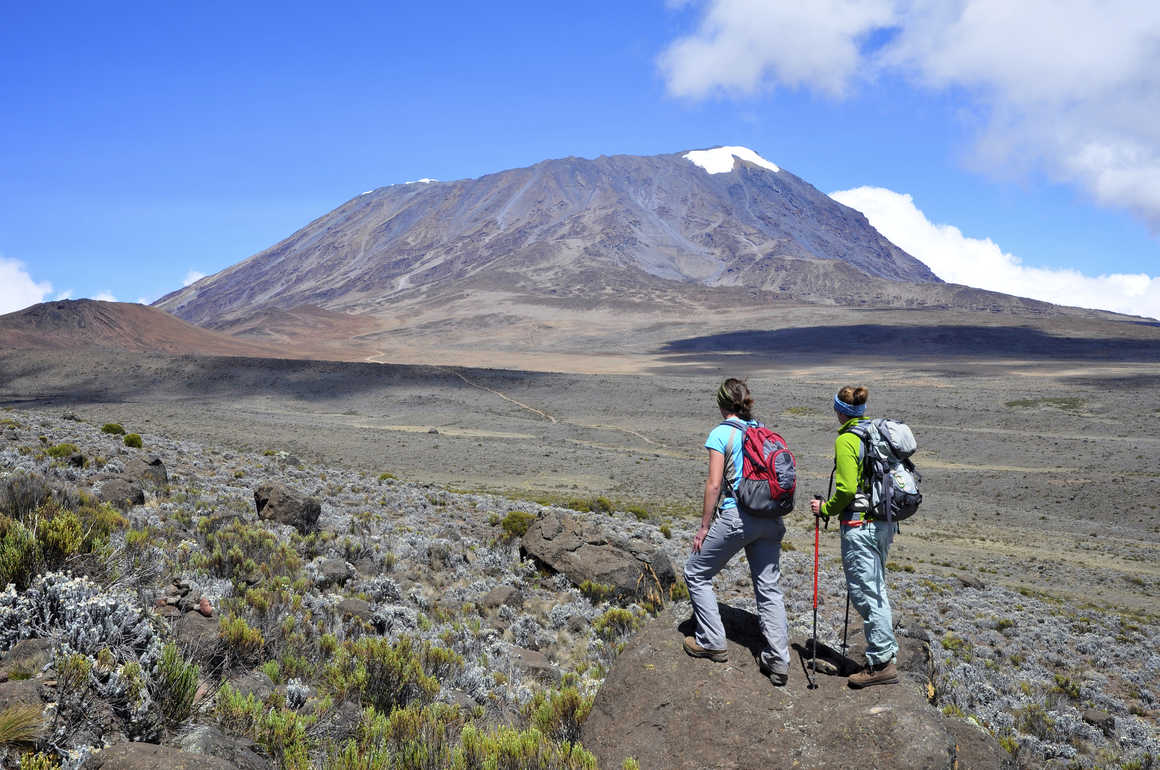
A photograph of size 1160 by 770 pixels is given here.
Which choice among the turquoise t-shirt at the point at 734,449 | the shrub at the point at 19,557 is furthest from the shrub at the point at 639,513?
the shrub at the point at 19,557

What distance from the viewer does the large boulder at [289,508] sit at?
28.3 ft

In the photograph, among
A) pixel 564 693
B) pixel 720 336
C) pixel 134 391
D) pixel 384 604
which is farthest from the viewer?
pixel 720 336

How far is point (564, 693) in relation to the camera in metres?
3.91

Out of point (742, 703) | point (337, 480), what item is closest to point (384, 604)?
point (742, 703)

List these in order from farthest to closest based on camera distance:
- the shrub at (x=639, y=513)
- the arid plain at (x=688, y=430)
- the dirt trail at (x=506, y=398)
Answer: the dirt trail at (x=506, y=398) → the arid plain at (x=688, y=430) → the shrub at (x=639, y=513)

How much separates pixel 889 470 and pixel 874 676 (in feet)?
3.61

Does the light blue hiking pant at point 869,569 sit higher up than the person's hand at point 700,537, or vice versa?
the person's hand at point 700,537

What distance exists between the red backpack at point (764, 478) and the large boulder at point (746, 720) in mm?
827

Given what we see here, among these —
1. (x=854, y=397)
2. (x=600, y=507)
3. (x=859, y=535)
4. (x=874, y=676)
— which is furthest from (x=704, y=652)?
(x=600, y=507)

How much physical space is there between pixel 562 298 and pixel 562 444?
4045 inches

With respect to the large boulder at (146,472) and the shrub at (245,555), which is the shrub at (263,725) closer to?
the shrub at (245,555)

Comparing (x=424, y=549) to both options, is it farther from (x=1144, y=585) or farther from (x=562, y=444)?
(x=562, y=444)

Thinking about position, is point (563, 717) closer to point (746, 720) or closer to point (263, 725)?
point (746, 720)

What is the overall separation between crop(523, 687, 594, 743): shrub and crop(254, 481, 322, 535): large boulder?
580 cm
